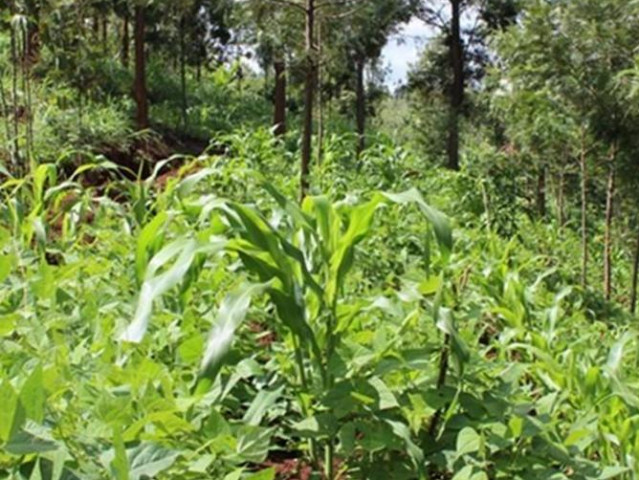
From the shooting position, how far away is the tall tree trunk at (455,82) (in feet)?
55.3

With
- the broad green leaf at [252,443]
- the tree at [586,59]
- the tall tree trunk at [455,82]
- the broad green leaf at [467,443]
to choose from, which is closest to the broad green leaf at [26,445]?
the broad green leaf at [252,443]

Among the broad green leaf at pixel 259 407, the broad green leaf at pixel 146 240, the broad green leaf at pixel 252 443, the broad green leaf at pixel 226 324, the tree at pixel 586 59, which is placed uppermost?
the tree at pixel 586 59

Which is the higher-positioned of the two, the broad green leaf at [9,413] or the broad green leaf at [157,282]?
the broad green leaf at [157,282]

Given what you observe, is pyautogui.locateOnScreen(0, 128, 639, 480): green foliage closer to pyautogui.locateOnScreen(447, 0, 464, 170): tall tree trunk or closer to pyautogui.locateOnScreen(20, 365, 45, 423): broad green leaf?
pyautogui.locateOnScreen(20, 365, 45, 423): broad green leaf

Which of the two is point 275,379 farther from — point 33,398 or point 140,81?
point 140,81

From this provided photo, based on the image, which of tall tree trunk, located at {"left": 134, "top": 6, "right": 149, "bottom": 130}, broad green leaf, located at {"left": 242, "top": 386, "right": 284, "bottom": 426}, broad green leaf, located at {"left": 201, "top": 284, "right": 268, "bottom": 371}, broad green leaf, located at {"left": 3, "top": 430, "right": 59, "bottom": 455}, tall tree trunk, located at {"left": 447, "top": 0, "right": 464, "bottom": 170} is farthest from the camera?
tall tree trunk, located at {"left": 447, "top": 0, "right": 464, "bottom": 170}

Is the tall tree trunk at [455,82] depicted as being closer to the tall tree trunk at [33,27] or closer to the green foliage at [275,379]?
the tall tree trunk at [33,27]

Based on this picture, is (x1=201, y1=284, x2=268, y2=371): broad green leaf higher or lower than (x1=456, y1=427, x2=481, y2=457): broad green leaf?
below

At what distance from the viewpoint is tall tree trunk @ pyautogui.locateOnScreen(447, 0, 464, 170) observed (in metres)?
16.8

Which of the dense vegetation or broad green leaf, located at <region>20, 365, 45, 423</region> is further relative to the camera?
the dense vegetation

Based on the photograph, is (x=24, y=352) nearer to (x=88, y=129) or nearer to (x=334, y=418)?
(x=334, y=418)

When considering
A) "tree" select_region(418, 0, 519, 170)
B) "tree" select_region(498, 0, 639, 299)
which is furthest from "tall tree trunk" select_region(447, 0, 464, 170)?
"tree" select_region(498, 0, 639, 299)

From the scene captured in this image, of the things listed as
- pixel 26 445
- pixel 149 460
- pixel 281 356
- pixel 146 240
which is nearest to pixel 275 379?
pixel 281 356

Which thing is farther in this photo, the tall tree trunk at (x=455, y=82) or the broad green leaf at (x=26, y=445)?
the tall tree trunk at (x=455, y=82)
